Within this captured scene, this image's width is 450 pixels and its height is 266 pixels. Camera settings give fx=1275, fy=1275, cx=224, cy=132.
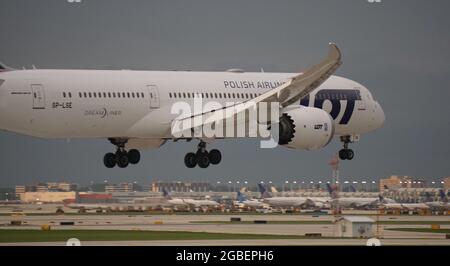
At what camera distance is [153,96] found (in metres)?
60.1

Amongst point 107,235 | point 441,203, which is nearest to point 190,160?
point 107,235

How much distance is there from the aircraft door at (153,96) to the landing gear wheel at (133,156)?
4.30 metres

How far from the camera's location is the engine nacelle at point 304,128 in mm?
60531

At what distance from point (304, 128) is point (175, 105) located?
630 cm

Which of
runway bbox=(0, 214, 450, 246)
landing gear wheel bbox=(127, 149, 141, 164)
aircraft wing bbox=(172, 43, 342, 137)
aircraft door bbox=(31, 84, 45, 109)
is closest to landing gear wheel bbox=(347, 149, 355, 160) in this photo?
runway bbox=(0, 214, 450, 246)

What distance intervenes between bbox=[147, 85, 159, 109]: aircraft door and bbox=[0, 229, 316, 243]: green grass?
10120 millimetres

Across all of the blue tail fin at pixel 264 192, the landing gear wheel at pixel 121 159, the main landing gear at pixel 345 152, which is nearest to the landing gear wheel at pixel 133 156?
the landing gear wheel at pixel 121 159

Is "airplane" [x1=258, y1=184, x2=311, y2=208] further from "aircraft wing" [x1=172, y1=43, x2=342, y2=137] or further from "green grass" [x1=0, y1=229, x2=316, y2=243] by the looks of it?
"green grass" [x1=0, y1=229, x2=316, y2=243]

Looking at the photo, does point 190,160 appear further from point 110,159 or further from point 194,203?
point 194,203

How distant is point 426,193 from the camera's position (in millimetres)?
85938

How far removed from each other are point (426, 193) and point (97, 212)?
24.5m
